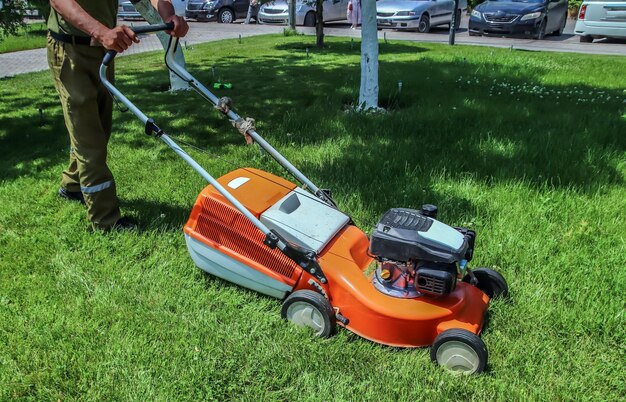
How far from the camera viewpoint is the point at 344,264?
2461 mm

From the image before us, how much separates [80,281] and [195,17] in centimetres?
2116

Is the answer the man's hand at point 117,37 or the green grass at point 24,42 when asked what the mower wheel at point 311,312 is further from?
the green grass at point 24,42

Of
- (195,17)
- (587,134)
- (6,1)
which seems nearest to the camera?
(587,134)

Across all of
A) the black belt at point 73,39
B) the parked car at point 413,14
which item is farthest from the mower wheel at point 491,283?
the parked car at point 413,14

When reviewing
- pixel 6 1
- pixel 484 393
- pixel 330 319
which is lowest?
pixel 484 393

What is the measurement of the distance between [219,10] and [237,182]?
2042cm

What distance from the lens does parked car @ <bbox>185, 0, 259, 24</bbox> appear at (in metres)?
21.4

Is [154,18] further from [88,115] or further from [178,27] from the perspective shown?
[178,27]

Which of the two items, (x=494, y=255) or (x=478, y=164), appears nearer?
(x=494, y=255)

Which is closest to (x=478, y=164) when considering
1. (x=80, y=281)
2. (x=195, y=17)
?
(x=80, y=281)

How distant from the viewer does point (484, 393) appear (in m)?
2.13

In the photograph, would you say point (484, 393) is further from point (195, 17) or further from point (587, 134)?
point (195, 17)

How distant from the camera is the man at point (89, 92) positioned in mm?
2957

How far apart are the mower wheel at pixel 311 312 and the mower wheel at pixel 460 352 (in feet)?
1.53
